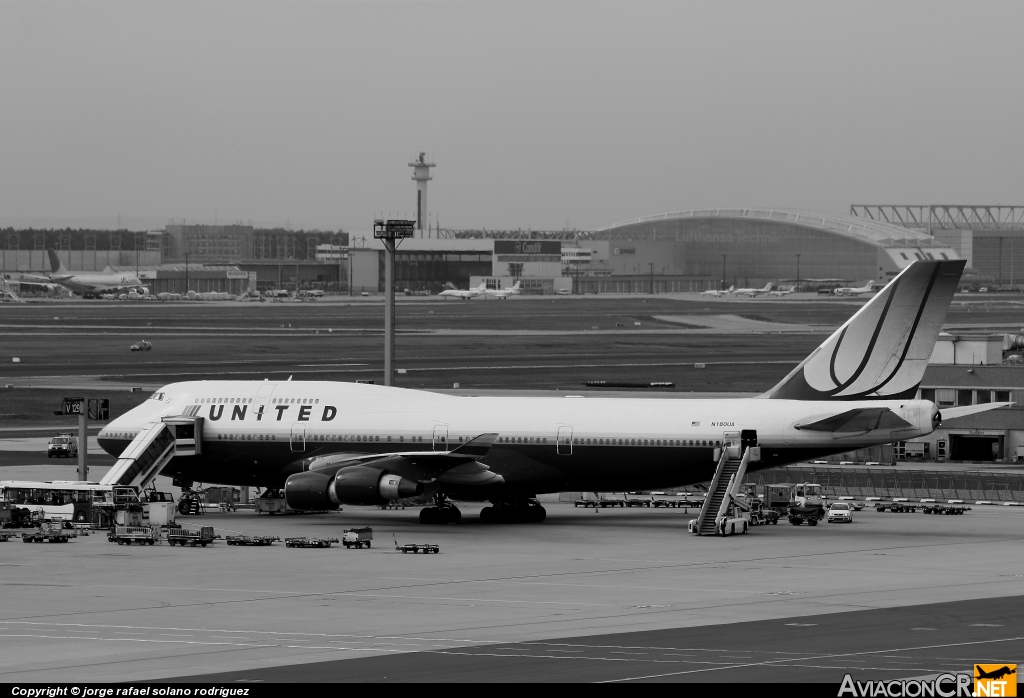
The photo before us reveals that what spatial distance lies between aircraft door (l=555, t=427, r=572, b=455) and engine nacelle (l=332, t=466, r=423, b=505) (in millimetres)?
5129

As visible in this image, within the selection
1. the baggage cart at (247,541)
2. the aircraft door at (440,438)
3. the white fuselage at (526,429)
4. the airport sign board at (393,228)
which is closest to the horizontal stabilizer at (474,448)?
the white fuselage at (526,429)

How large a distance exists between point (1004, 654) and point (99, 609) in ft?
61.8

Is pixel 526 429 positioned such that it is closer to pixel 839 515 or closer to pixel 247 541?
pixel 247 541

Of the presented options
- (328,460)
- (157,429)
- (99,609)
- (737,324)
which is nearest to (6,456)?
(157,429)

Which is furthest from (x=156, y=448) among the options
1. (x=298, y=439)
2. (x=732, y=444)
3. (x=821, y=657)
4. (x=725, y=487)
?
(x=821, y=657)

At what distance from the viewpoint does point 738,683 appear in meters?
24.4

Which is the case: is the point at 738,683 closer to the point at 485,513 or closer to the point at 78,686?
the point at 78,686

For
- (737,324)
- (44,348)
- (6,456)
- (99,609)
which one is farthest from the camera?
(737,324)

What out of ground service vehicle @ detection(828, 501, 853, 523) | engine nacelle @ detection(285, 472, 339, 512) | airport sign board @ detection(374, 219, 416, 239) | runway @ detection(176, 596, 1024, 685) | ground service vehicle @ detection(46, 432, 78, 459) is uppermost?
airport sign board @ detection(374, 219, 416, 239)

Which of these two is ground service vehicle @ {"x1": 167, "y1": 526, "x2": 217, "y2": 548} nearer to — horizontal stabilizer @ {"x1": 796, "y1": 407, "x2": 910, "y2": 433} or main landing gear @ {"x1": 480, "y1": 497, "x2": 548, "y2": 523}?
main landing gear @ {"x1": 480, "y1": 497, "x2": 548, "y2": 523}

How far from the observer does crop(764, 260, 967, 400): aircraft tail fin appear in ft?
172

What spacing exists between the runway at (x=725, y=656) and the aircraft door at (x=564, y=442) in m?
21.1

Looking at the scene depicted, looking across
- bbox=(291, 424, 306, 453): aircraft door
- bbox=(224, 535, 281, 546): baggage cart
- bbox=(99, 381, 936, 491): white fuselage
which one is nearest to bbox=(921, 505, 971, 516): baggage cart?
bbox=(99, 381, 936, 491): white fuselage

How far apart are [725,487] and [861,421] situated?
5.04m
